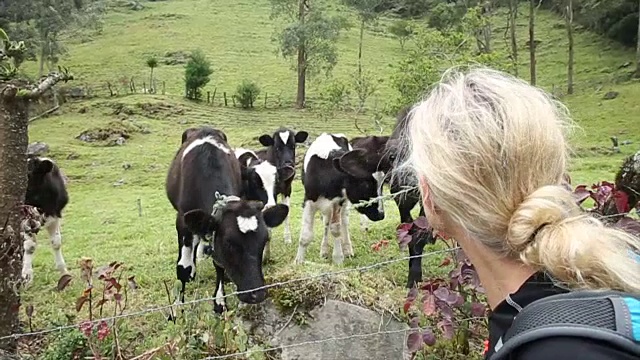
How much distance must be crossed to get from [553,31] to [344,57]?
17.4 m

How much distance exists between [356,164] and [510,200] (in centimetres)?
659

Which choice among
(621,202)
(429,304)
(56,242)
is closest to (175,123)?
(56,242)

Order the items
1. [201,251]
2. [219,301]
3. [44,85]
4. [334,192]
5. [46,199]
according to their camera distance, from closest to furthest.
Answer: [44,85], [219,301], [201,251], [46,199], [334,192]

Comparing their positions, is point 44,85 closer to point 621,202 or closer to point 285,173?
point 621,202

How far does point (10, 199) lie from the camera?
487 centimetres

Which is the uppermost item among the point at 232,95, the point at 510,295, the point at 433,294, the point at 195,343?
the point at 510,295

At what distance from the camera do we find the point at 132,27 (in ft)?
195

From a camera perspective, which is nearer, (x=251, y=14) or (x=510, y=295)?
(x=510, y=295)

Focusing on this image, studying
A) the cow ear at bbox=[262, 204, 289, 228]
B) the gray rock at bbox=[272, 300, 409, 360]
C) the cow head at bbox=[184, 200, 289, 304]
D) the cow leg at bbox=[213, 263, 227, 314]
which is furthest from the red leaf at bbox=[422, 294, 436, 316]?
the cow ear at bbox=[262, 204, 289, 228]

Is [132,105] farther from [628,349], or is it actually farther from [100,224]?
[628,349]

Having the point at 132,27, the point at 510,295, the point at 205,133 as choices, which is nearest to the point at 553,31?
the point at 132,27

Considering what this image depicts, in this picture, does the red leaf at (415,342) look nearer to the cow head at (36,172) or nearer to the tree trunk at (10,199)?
the tree trunk at (10,199)

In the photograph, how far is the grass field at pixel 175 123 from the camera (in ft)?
27.5

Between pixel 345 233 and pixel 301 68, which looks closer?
pixel 345 233
